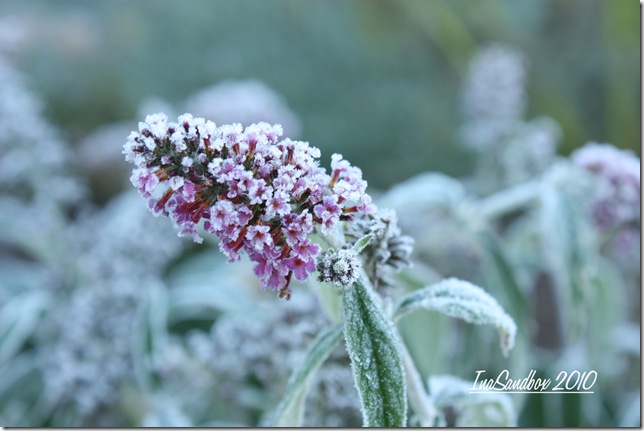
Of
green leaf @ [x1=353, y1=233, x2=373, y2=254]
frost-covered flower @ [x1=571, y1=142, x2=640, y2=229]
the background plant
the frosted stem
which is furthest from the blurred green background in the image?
green leaf @ [x1=353, y1=233, x2=373, y2=254]

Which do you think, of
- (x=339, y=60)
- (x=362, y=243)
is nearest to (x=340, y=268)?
(x=362, y=243)

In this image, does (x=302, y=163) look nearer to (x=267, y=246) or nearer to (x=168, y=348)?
(x=267, y=246)

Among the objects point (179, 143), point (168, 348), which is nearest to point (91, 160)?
point (168, 348)

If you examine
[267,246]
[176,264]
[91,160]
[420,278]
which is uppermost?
[91,160]

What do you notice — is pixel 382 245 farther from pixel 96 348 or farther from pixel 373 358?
pixel 96 348

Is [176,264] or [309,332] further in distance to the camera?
[176,264]

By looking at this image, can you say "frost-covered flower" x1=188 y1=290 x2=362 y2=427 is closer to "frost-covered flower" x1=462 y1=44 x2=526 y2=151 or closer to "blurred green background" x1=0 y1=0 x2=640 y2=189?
"frost-covered flower" x1=462 y1=44 x2=526 y2=151
